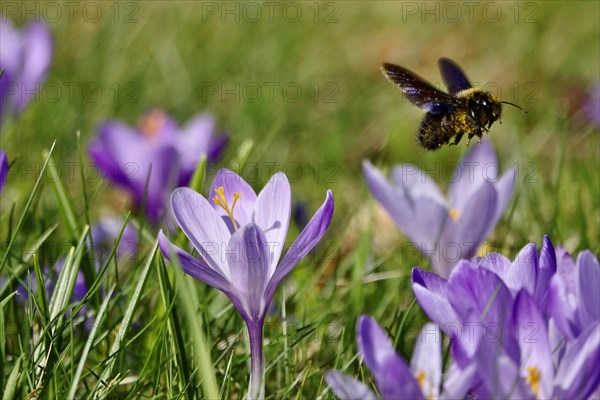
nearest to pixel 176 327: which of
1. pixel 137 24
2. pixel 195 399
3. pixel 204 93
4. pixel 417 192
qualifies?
pixel 195 399

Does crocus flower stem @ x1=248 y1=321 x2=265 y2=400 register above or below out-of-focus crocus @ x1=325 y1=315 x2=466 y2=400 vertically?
below

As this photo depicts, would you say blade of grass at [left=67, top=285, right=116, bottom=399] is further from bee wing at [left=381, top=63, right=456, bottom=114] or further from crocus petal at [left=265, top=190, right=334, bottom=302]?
bee wing at [left=381, top=63, right=456, bottom=114]

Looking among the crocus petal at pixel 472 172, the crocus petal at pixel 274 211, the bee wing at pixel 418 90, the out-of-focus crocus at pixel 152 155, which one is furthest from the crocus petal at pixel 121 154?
the crocus petal at pixel 274 211

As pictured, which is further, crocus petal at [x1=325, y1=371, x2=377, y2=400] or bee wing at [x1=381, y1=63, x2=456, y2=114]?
bee wing at [x1=381, y1=63, x2=456, y2=114]

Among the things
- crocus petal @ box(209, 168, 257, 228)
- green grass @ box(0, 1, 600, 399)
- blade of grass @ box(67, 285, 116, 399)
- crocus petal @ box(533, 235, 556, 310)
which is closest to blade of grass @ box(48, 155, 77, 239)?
green grass @ box(0, 1, 600, 399)

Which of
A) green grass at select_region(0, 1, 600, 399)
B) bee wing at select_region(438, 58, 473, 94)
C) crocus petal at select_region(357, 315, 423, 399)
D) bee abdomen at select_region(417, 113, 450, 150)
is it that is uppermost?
bee wing at select_region(438, 58, 473, 94)

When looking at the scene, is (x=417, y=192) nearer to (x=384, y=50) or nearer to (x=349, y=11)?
(x=384, y=50)

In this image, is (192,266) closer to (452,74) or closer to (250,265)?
(250,265)
